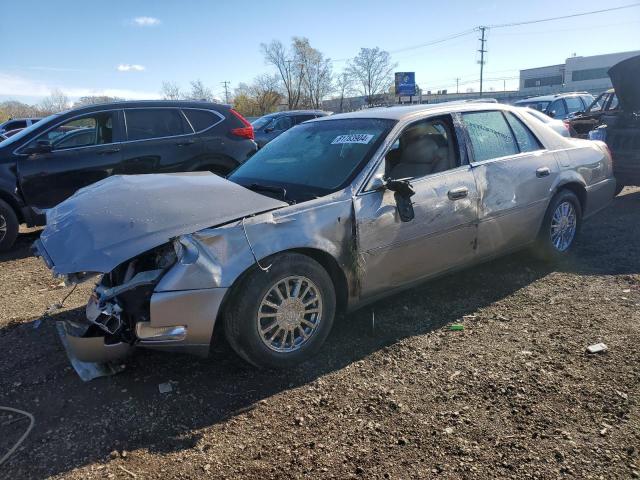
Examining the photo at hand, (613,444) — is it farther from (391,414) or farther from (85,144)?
(85,144)

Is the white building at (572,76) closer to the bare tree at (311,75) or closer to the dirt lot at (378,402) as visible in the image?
the bare tree at (311,75)

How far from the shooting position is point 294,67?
65.1m

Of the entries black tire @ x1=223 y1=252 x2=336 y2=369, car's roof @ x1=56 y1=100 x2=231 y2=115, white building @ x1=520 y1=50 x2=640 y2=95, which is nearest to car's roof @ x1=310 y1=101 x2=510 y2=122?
black tire @ x1=223 y1=252 x2=336 y2=369

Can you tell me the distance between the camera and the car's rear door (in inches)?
275

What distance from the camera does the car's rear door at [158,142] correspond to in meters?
6.98

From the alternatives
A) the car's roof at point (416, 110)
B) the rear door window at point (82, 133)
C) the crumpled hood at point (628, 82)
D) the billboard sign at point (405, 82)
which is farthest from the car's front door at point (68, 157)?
the billboard sign at point (405, 82)

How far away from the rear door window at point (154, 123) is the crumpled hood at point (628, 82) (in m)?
7.18

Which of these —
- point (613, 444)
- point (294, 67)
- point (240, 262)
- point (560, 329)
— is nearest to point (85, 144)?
point (240, 262)

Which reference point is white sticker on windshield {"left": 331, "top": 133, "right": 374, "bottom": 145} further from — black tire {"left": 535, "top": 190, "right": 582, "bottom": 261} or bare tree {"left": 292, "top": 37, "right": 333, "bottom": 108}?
bare tree {"left": 292, "top": 37, "right": 333, "bottom": 108}

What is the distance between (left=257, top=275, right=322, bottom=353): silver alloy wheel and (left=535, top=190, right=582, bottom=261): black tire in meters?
2.78

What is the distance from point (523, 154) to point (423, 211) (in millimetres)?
1549

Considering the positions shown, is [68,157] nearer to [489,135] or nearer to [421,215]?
[421,215]

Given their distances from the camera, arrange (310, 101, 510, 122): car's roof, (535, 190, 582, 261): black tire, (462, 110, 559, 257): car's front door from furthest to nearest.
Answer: (535, 190, 582, 261): black tire → (462, 110, 559, 257): car's front door → (310, 101, 510, 122): car's roof

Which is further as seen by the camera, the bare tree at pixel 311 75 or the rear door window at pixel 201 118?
the bare tree at pixel 311 75
